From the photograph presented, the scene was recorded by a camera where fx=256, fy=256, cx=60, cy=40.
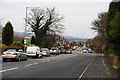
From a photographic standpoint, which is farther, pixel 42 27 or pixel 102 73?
pixel 42 27

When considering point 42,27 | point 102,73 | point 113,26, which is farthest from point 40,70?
point 42,27

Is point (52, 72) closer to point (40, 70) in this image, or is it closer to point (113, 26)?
point (40, 70)

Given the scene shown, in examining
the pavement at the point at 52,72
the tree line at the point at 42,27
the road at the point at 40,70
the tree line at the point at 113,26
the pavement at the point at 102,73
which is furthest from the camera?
the tree line at the point at 42,27

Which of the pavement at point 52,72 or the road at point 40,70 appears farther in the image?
the road at point 40,70

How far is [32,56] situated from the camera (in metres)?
37.8

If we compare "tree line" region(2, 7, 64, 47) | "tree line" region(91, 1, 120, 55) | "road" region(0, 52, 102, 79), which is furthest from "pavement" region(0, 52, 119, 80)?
"tree line" region(2, 7, 64, 47)

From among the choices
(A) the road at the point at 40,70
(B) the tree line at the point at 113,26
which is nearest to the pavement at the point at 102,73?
(A) the road at the point at 40,70

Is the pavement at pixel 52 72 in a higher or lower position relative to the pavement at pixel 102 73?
higher

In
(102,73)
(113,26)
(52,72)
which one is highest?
(113,26)

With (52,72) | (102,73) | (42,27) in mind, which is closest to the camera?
(52,72)

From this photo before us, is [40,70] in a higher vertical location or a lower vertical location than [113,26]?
lower

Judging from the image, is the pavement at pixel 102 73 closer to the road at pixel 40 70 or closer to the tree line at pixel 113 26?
the road at pixel 40 70

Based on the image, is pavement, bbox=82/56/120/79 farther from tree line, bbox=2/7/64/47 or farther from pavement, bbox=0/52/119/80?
tree line, bbox=2/7/64/47

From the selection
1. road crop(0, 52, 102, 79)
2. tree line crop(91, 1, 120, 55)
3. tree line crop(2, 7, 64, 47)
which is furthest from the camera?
tree line crop(2, 7, 64, 47)
